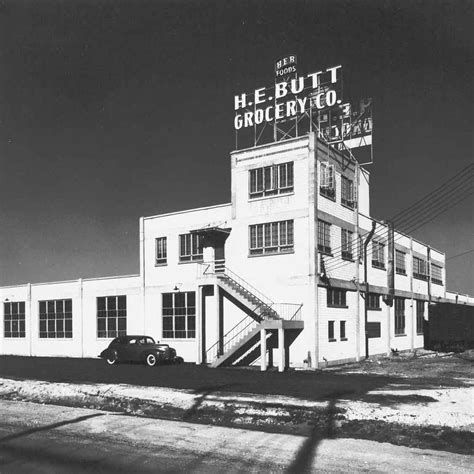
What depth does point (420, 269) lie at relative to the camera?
1900 inches

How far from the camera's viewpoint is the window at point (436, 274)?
51.9 meters

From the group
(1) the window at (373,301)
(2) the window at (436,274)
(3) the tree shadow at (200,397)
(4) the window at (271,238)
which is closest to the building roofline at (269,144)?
(4) the window at (271,238)

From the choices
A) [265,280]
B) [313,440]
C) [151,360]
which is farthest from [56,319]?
[313,440]

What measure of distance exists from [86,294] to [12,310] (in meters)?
9.41

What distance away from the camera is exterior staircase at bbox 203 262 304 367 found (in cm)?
2903

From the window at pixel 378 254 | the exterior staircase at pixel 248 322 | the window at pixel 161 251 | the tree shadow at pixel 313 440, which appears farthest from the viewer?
the window at pixel 378 254

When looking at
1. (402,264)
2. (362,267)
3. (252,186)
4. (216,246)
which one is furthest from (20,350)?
(402,264)

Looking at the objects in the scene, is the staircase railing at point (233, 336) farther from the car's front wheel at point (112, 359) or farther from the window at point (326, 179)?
the window at point (326, 179)

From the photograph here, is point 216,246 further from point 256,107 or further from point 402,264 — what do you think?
point 402,264

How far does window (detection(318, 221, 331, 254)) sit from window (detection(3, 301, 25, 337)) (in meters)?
26.6

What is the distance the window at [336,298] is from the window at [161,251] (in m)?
11.5

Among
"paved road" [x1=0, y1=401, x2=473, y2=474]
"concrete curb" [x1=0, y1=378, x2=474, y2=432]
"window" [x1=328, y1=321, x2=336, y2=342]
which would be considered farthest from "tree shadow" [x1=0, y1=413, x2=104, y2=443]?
"window" [x1=328, y1=321, x2=336, y2=342]

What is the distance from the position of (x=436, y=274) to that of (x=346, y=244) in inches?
893

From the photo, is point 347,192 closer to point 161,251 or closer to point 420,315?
point 161,251
